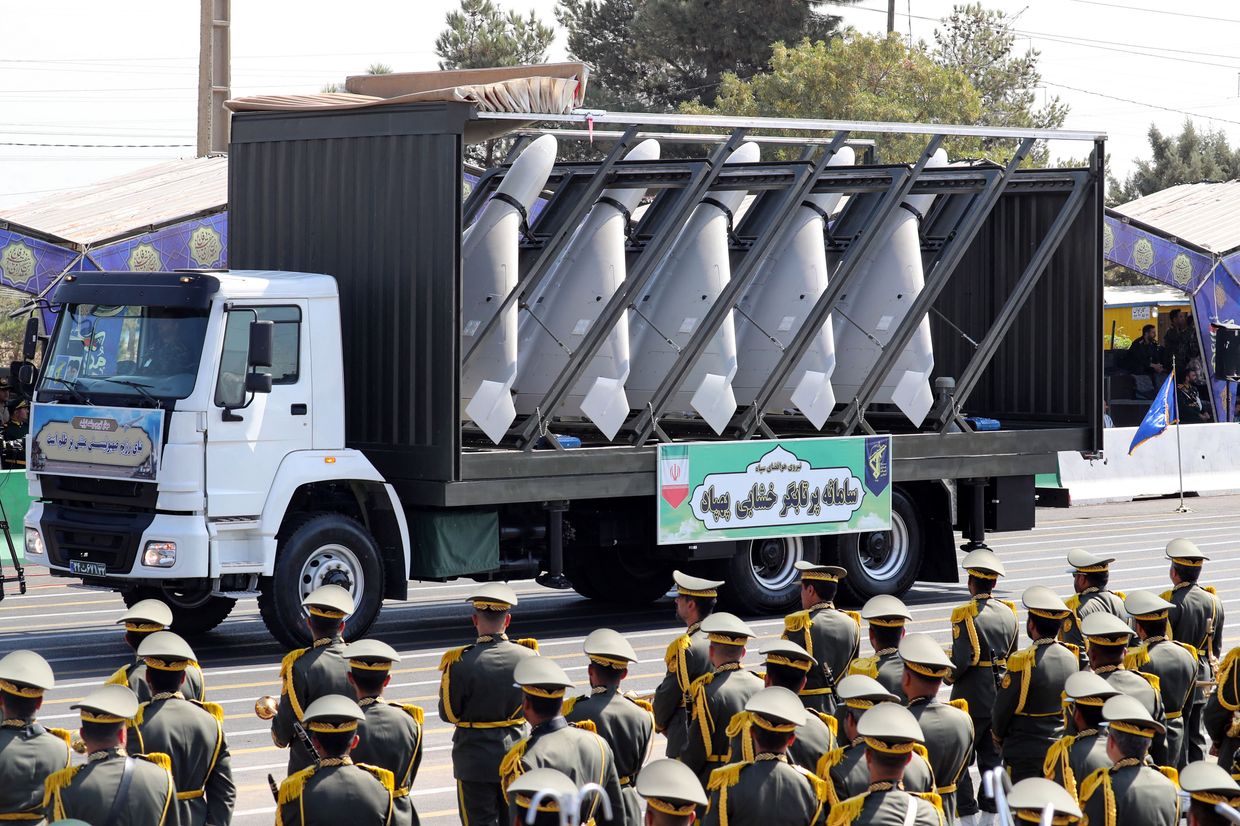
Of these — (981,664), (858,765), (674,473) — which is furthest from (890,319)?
(858,765)

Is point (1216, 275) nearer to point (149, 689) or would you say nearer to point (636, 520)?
point (636, 520)

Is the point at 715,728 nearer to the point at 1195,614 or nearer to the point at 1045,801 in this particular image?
the point at 1045,801

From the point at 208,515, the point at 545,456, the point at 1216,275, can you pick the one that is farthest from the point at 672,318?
the point at 1216,275

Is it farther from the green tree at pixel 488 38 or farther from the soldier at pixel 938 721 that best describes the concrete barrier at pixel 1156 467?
the green tree at pixel 488 38

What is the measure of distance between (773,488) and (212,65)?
19209mm

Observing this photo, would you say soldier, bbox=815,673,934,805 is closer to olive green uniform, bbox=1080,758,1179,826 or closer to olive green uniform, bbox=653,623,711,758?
olive green uniform, bbox=1080,758,1179,826

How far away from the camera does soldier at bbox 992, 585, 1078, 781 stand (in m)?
8.72

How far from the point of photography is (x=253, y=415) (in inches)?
508

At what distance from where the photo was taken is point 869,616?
8531 millimetres

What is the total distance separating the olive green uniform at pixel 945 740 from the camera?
741 cm

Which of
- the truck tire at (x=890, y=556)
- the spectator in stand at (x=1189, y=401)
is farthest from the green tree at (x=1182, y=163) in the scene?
the truck tire at (x=890, y=556)

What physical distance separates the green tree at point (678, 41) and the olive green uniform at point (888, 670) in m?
39.4

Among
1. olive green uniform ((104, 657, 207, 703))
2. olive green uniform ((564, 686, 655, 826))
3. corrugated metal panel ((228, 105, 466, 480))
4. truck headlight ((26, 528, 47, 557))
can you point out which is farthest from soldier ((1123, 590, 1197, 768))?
truck headlight ((26, 528, 47, 557))

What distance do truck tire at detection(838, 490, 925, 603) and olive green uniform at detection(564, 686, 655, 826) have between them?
8553mm
